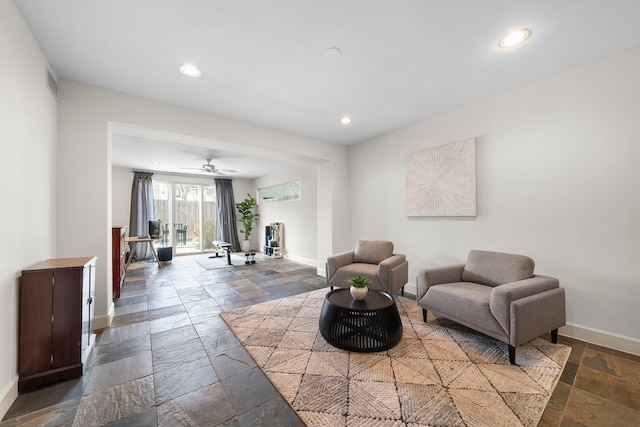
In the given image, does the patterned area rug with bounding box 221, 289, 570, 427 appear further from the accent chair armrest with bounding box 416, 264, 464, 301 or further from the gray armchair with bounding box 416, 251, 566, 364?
the accent chair armrest with bounding box 416, 264, 464, 301

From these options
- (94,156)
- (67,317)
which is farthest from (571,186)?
(94,156)

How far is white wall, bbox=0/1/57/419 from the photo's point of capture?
5.01ft

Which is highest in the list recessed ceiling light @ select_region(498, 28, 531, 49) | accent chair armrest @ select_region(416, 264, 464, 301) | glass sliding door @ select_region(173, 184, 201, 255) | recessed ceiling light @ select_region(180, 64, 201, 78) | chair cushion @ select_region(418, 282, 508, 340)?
recessed ceiling light @ select_region(180, 64, 201, 78)

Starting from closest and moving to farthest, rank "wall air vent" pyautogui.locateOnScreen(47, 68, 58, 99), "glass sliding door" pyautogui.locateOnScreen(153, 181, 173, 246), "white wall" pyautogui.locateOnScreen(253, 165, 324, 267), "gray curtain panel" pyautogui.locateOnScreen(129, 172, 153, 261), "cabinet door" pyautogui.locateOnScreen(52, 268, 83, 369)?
1. "cabinet door" pyautogui.locateOnScreen(52, 268, 83, 369)
2. "wall air vent" pyautogui.locateOnScreen(47, 68, 58, 99)
3. "white wall" pyautogui.locateOnScreen(253, 165, 324, 267)
4. "gray curtain panel" pyautogui.locateOnScreen(129, 172, 153, 261)
5. "glass sliding door" pyautogui.locateOnScreen(153, 181, 173, 246)

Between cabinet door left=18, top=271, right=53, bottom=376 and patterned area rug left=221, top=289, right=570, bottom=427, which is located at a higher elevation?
cabinet door left=18, top=271, right=53, bottom=376

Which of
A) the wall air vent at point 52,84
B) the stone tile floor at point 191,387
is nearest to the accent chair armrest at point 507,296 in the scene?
the stone tile floor at point 191,387

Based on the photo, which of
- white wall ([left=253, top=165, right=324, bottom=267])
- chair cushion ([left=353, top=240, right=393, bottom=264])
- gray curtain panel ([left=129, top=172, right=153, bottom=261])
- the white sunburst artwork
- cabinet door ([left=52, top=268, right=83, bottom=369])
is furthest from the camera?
gray curtain panel ([left=129, top=172, right=153, bottom=261])

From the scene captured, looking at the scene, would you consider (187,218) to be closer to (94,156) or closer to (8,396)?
(94,156)

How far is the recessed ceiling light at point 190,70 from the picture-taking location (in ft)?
7.70

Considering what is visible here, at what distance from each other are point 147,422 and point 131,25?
2.68 meters

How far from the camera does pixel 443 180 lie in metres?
3.40

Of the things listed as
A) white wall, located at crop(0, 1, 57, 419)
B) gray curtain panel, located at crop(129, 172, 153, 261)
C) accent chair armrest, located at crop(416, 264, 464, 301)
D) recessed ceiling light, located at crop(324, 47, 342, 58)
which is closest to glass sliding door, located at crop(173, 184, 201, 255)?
gray curtain panel, located at crop(129, 172, 153, 261)

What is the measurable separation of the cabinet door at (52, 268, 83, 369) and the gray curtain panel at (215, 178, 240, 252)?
6326 millimetres

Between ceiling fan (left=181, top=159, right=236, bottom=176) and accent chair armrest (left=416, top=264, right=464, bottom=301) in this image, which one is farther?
ceiling fan (left=181, top=159, right=236, bottom=176)
